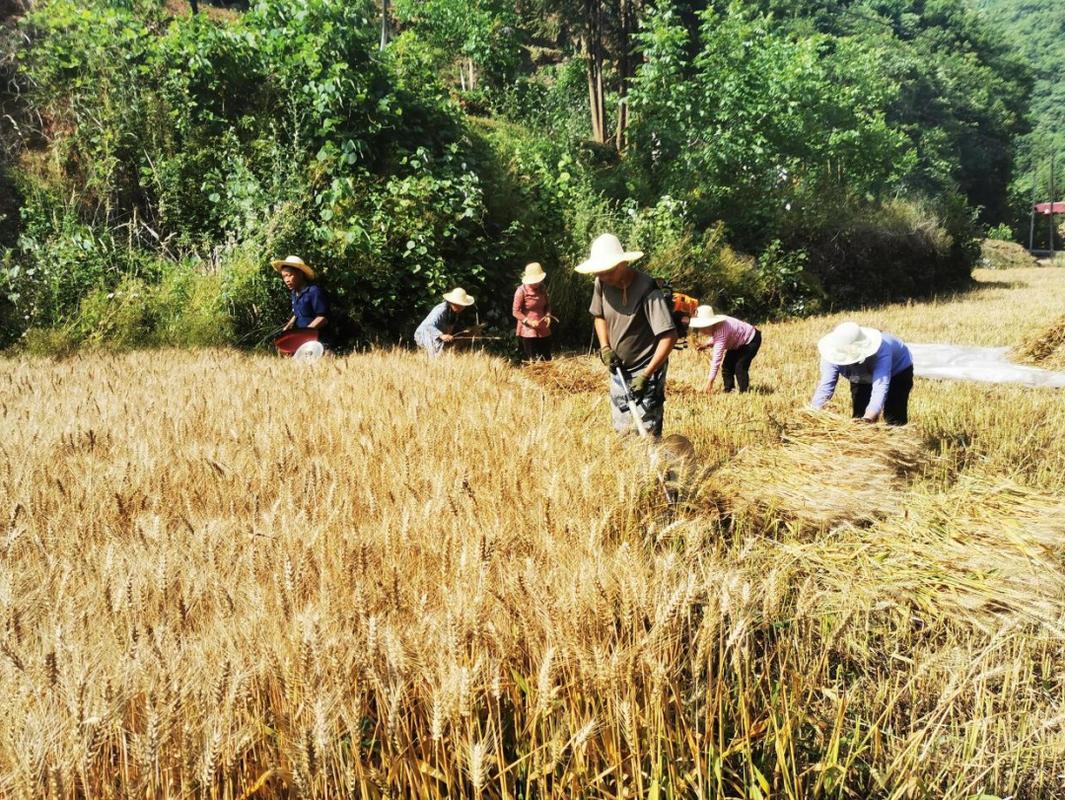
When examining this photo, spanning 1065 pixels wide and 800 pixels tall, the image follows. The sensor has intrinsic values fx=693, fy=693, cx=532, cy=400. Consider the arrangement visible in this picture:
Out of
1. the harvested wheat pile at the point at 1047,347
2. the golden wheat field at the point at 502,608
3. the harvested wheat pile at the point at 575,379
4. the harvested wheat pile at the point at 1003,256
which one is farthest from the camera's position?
the harvested wheat pile at the point at 1003,256

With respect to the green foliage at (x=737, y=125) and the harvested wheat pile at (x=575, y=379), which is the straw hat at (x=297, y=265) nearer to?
the harvested wheat pile at (x=575, y=379)

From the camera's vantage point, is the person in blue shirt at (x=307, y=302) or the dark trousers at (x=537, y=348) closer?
the person in blue shirt at (x=307, y=302)

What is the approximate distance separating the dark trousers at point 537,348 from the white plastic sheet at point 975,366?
4.70 meters

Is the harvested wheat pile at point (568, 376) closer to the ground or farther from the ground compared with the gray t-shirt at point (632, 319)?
closer to the ground

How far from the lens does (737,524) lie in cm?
308

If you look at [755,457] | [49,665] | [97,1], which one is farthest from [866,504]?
[97,1]

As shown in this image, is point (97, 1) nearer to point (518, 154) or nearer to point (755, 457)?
point (518, 154)

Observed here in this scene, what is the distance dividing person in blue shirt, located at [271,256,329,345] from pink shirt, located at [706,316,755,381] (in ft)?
13.4


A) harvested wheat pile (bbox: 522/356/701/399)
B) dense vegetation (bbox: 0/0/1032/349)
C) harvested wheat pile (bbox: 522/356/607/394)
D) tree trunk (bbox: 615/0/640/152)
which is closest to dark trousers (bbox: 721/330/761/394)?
harvested wheat pile (bbox: 522/356/701/399)

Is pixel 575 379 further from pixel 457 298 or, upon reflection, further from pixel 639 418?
pixel 639 418

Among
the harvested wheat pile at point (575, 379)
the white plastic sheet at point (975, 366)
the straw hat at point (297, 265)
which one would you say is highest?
the straw hat at point (297, 265)

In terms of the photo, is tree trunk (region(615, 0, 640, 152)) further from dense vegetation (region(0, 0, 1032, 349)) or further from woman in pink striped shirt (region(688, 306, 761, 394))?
woman in pink striped shirt (region(688, 306, 761, 394))

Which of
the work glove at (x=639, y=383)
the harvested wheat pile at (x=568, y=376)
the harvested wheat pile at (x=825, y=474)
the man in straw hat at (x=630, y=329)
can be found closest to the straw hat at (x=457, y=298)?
the harvested wheat pile at (x=568, y=376)

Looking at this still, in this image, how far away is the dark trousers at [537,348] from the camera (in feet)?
29.0
